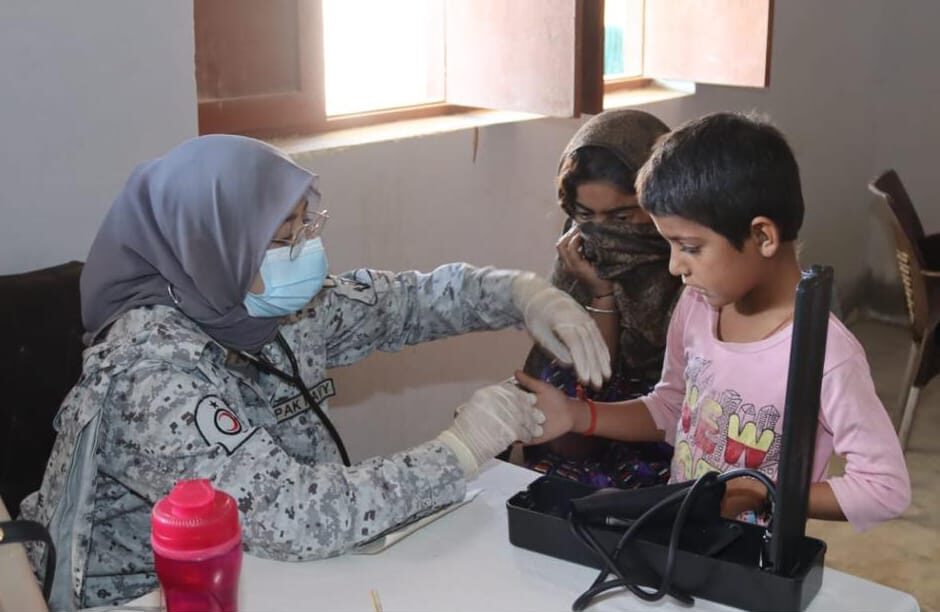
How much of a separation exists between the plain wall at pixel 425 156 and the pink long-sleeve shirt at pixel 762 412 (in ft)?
3.13

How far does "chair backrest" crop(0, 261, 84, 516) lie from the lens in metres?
1.61

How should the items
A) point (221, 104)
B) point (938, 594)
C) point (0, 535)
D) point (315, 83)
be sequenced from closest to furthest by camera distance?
point (0, 535) → point (221, 104) → point (315, 83) → point (938, 594)

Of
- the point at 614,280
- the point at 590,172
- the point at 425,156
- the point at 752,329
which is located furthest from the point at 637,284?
the point at 425,156

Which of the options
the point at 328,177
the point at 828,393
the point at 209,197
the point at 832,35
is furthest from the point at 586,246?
the point at 832,35

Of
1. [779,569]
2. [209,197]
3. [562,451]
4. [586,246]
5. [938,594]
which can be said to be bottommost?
[938,594]

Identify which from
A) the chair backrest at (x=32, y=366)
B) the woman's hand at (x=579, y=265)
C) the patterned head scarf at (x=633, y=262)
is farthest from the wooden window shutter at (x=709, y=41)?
the chair backrest at (x=32, y=366)

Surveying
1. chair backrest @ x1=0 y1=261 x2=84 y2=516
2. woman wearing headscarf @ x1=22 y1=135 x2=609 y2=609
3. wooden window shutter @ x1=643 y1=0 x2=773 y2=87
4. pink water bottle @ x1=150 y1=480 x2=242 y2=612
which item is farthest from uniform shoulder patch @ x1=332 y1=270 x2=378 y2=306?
wooden window shutter @ x1=643 y1=0 x2=773 y2=87

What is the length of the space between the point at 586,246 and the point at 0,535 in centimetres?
123

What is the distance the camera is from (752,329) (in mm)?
1531

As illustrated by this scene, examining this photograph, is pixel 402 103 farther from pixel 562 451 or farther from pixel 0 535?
pixel 0 535

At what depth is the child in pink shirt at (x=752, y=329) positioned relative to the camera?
1379 mm

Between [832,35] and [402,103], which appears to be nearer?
[402,103]

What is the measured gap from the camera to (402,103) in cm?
271

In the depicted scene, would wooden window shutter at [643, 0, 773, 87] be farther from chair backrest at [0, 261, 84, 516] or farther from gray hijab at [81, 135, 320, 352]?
chair backrest at [0, 261, 84, 516]
